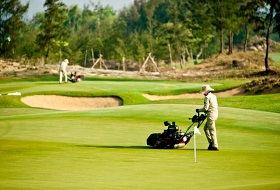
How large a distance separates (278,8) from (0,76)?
3562 centimetres

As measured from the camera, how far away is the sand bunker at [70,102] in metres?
57.1

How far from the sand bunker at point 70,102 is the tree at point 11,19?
2893 inches

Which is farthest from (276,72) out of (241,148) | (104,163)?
(104,163)

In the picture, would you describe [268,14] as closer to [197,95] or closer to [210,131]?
[197,95]

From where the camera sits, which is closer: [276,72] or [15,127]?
[15,127]

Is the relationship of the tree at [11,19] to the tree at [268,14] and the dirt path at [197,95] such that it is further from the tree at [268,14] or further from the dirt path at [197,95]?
the dirt path at [197,95]

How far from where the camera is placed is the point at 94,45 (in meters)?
143

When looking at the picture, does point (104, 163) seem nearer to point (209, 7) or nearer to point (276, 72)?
point (276, 72)

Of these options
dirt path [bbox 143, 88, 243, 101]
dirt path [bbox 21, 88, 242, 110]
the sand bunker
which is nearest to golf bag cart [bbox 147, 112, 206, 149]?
dirt path [bbox 21, 88, 242, 110]

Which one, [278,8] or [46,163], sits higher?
[278,8]

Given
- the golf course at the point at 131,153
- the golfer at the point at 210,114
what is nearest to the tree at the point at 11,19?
the golf course at the point at 131,153

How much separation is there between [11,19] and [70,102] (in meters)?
79.8

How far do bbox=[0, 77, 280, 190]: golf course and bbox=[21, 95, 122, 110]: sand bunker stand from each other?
14.6m

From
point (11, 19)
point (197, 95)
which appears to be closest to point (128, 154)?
point (197, 95)
